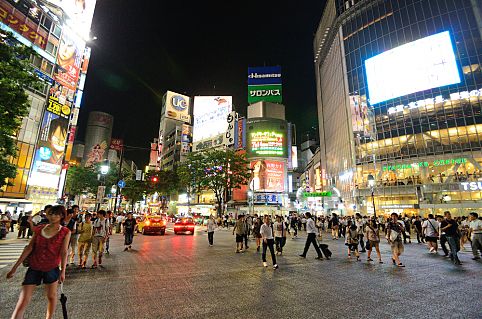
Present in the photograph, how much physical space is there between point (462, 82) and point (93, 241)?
50.6m

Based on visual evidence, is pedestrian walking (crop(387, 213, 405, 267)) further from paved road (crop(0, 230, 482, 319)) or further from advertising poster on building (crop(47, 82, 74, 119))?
advertising poster on building (crop(47, 82, 74, 119))

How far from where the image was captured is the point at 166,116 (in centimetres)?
9819

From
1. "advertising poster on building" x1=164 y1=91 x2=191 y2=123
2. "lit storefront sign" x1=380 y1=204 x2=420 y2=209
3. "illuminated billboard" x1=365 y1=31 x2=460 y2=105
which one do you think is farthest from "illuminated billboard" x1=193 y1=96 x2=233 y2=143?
"lit storefront sign" x1=380 y1=204 x2=420 y2=209

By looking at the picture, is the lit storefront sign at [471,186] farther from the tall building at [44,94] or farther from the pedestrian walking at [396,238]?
the tall building at [44,94]

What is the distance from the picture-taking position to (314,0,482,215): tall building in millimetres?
37438

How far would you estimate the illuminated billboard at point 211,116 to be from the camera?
68.0 meters

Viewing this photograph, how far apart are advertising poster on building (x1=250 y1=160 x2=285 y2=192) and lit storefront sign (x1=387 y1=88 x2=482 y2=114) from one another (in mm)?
24382

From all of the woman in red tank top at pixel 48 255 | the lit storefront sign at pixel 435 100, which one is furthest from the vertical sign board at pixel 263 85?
the woman in red tank top at pixel 48 255

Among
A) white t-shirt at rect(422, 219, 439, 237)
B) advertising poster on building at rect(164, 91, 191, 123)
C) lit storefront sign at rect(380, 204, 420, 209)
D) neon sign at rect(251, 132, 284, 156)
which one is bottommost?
white t-shirt at rect(422, 219, 439, 237)

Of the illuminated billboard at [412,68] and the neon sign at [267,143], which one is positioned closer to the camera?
the illuminated billboard at [412,68]

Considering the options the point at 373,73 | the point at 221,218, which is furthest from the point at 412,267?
the point at 373,73

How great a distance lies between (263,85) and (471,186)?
152 feet

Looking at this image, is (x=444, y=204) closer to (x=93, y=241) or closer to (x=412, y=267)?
(x=412, y=267)

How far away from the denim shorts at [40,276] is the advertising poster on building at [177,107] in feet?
322
